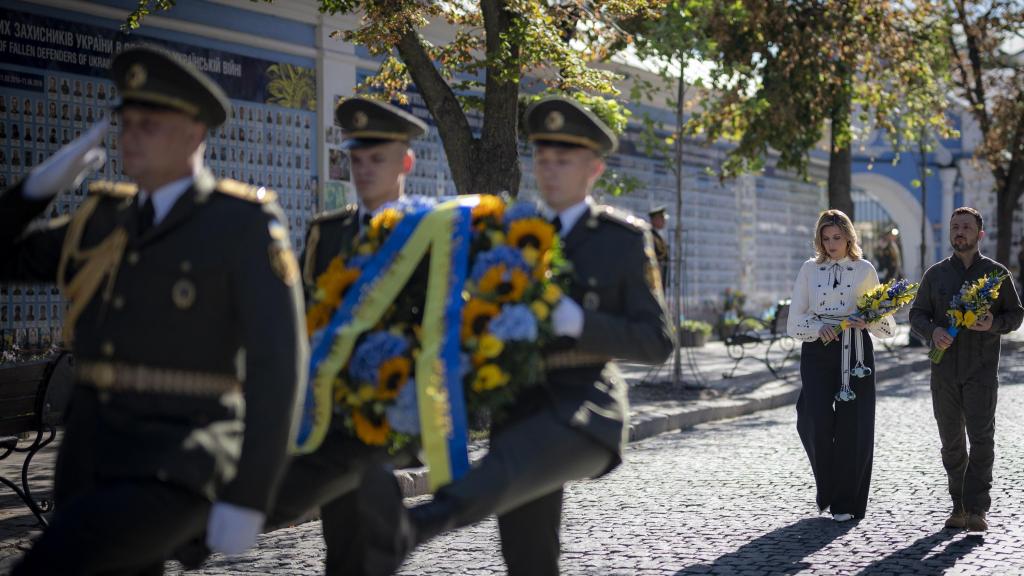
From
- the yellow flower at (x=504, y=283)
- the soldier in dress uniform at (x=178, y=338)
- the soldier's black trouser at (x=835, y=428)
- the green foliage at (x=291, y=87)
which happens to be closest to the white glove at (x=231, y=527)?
the soldier in dress uniform at (x=178, y=338)

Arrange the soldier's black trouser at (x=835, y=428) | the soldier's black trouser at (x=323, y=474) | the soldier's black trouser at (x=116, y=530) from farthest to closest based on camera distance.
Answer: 1. the soldier's black trouser at (x=835, y=428)
2. the soldier's black trouser at (x=323, y=474)
3. the soldier's black trouser at (x=116, y=530)

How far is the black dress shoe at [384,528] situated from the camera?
3787mm

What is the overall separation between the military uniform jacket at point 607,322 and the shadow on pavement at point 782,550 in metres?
2.68

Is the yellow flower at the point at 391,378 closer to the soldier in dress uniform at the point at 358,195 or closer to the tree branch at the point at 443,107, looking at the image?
the soldier in dress uniform at the point at 358,195

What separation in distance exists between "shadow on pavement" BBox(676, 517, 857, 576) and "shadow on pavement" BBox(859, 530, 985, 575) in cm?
40

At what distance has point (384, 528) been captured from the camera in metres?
3.79

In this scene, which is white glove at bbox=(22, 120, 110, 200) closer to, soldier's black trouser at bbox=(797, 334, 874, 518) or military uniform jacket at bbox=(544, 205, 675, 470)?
military uniform jacket at bbox=(544, 205, 675, 470)

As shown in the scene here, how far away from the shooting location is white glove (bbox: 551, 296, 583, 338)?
4238 mm

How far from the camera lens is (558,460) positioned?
167 inches

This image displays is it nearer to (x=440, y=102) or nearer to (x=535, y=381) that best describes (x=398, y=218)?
(x=535, y=381)

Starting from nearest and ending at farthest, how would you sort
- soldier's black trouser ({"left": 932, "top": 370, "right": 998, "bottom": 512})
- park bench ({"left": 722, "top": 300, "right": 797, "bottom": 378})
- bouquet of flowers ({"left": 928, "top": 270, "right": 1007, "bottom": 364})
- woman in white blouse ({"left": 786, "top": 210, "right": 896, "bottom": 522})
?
soldier's black trouser ({"left": 932, "top": 370, "right": 998, "bottom": 512}) < bouquet of flowers ({"left": 928, "top": 270, "right": 1007, "bottom": 364}) < woman in white blouse ({"left": 786, "top": 210, "right": 896, "bottom": 522}) < park bench ({"left": 722, "top": 300, "right": 797, "bottom": 378})

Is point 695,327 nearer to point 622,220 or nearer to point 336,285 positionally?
point 622,220

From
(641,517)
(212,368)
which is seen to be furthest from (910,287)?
(212,368)

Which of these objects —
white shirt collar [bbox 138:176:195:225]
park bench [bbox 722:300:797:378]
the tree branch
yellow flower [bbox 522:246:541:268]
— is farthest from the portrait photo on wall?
white shirt collar [bbox 138:176:195:225]
